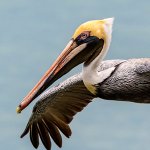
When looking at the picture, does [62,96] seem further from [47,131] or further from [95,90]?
[95,90]

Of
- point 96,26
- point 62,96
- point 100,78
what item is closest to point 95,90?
point 100,78

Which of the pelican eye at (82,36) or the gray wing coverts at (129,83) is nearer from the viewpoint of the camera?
the gray wing coverts at (129,83)

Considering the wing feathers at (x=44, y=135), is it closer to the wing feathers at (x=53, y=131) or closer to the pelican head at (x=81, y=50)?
the wing feathers at (x=53, y=131)

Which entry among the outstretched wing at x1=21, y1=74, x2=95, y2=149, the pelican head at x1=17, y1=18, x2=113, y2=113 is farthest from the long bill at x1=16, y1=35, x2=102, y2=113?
the outstretched wing at x1=21, y1=74, x2=95, y2=149

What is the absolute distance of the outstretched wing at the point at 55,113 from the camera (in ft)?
54.8

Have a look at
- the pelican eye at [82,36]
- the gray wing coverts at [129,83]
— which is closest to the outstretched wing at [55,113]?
the pelican eye at [82,36]

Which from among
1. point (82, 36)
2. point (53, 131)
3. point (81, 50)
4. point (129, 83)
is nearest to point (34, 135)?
point (53, 131)

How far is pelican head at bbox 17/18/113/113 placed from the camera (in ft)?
47.0

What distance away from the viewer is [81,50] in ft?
47.4

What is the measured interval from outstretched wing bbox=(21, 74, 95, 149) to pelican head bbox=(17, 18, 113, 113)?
1.94 metres

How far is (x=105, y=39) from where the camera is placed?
1432 centimetres

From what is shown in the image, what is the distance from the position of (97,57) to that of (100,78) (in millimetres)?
408

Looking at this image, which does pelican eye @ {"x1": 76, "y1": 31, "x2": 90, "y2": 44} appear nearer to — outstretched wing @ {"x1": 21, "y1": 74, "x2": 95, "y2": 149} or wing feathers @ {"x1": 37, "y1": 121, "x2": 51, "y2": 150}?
outstretched wing @ {"x1": 21, "y1": 74, "x2": 95, "y2": 149}

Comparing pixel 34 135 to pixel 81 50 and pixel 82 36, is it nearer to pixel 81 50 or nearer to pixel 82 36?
pixel 81 50
